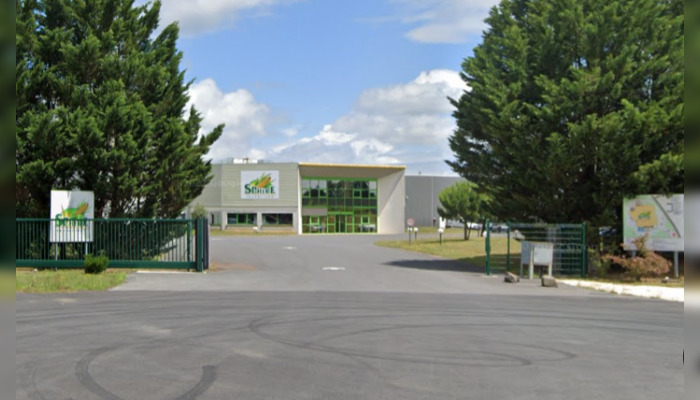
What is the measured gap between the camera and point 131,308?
1371cm

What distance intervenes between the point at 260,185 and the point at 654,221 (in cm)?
6361

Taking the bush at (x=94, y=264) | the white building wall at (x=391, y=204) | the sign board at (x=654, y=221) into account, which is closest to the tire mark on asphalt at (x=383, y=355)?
the bush at (x=94, y=264)

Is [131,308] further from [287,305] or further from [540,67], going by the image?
[540,67]

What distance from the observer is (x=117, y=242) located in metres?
23.4

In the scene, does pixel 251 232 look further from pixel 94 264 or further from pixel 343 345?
pixel 343 345

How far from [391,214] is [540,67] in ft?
202

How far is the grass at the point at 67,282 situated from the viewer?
16859 mm

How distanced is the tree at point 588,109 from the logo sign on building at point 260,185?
55464 millimetres

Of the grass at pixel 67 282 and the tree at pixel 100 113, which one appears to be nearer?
the grass at pixel 67 282

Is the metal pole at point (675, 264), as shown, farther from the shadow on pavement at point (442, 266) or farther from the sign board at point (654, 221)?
the shadow on pavement at point (442, 266)

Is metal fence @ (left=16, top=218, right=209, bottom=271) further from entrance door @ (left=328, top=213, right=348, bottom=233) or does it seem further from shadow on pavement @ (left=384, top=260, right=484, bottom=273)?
entrance door @ (left=328, top=213, right=348, bottom=233)

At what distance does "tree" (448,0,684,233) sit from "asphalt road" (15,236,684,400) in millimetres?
7128

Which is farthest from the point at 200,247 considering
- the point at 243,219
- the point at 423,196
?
the point at 423,196

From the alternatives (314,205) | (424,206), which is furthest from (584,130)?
(424,206)
